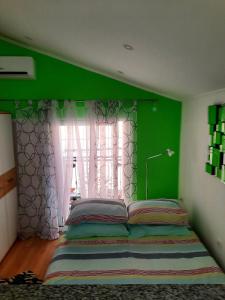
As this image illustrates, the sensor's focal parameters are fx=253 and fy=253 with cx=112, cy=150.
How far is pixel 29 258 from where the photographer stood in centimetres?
314

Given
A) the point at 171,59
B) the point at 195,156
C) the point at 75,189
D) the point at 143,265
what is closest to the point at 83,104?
the point at 75,189

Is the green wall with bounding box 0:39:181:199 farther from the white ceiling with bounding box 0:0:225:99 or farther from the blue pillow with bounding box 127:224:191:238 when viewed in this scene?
the blue pillow with bounding box 127:224:191:238

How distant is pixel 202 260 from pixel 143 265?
530 mm

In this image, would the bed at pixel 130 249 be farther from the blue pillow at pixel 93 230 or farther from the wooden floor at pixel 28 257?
the wooden floor at pixel 28 257

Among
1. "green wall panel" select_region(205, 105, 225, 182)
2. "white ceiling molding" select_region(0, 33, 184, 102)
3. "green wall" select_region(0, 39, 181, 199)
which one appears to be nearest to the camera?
"green wall panel" select_region(205, 105, 225, 182)

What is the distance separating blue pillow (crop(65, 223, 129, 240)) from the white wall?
2.91ft

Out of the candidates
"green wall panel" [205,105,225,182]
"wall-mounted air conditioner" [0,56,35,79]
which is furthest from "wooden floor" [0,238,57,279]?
"wall-mounted air conditioner" [0,56,35,79]

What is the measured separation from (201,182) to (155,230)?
752 millimetres

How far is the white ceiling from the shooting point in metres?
1.13

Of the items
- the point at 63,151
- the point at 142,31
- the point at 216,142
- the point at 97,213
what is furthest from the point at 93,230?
the point at 142,31

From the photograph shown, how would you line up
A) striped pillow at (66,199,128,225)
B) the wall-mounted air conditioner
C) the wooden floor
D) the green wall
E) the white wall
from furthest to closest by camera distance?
the green wall
the wall-mounted air conditioner
the wooden floor
striped pillow at (66,199,128,225)
the white wall

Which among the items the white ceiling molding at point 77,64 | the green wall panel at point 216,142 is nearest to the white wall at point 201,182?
the green wall panel at point 216,142

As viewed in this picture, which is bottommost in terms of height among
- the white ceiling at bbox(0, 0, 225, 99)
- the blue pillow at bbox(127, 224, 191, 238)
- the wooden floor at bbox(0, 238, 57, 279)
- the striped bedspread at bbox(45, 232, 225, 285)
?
the wooden floor at bbox(0, 238, 57, 279)

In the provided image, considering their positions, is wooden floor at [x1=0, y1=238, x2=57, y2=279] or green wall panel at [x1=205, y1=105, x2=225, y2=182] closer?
green wall panel at [x1=205, y1=105, x2=225, y2=182]
